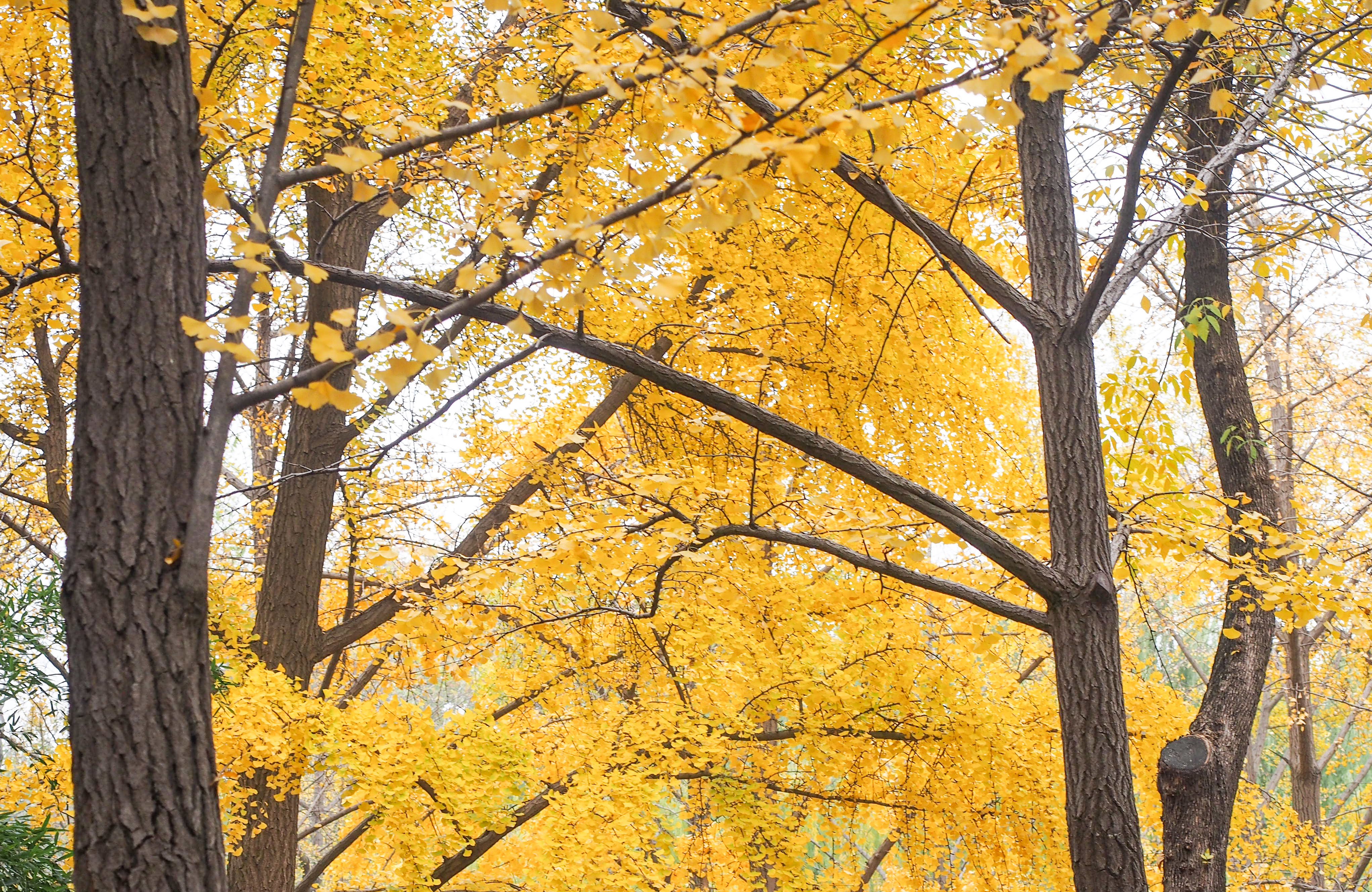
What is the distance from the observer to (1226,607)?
473cm

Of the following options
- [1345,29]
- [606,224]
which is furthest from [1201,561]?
[606,224]

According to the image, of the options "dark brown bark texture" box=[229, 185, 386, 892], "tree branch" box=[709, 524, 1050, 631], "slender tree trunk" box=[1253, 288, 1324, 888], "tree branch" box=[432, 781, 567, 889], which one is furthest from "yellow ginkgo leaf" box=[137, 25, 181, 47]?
"slender tree trunk" box=[1253, 288, 1324, 888]

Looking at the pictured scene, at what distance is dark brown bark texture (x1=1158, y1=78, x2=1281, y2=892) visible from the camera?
3.88 metres

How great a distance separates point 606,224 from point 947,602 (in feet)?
17.6

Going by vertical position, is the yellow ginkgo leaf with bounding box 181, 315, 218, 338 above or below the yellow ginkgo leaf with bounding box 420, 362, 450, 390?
above

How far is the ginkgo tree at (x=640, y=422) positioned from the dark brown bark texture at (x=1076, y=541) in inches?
0.7

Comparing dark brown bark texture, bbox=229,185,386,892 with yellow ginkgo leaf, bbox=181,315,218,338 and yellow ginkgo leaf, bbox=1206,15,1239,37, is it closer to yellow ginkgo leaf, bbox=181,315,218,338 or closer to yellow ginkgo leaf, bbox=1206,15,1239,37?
yellow ginkgo leaf, bbox=181,315,218,338

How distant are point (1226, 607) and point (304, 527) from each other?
557 centimetres

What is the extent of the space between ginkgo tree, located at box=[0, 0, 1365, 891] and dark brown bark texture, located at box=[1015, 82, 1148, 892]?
18mm

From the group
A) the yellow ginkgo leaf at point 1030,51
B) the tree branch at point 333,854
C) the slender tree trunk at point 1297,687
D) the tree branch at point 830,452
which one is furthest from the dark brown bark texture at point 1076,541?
the tree branch at point 333,854

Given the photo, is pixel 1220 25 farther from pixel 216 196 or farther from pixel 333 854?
pixel 333 854

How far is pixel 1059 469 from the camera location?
3.49 meters

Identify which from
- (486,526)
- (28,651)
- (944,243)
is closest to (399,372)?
(944,243)

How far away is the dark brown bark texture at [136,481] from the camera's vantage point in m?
1.72
